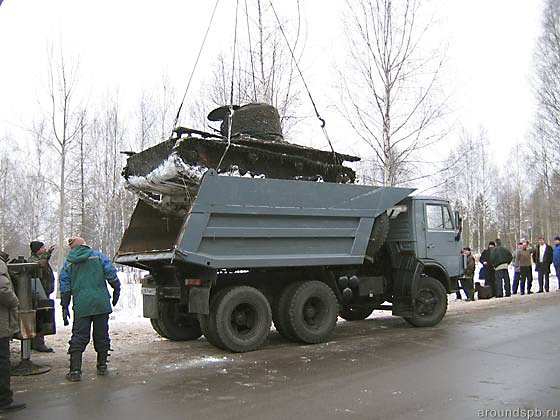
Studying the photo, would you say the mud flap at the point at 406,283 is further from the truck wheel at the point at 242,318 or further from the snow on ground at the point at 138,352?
the truck wheel at the point at 242,318

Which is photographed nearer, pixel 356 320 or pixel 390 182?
pixel 356 320

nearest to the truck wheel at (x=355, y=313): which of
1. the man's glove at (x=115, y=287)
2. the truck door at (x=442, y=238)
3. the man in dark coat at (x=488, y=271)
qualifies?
the truck door at (x=442, y=238)

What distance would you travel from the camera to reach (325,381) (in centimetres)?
546

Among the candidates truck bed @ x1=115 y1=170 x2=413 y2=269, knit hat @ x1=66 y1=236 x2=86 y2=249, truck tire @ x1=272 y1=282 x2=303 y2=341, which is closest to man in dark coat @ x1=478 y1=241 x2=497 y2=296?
truck bed @ x1=115 y1=170 x2=413 y2=269

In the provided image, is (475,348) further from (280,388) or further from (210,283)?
(210,283)

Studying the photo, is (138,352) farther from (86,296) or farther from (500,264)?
(500,264)

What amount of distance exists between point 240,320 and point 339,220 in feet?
7.30

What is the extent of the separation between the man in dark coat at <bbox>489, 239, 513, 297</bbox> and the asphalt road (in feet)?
21.1

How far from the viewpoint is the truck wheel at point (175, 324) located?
319 inches

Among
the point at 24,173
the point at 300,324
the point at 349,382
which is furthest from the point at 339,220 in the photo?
the point at 24,173

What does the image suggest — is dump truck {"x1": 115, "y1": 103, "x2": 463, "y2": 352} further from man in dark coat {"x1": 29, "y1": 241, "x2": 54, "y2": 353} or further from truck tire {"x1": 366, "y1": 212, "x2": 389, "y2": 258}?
man in dark coat {"x1": 29, "y1": 241, "x2": 54, "y2": 353}

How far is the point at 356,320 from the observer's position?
1046 cm

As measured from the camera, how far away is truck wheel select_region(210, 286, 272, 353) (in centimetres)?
699

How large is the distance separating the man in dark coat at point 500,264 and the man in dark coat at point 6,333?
13.2 meters
